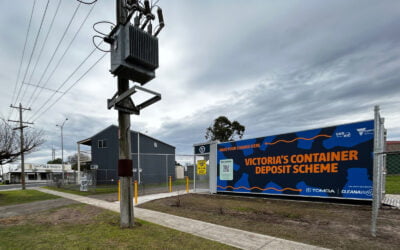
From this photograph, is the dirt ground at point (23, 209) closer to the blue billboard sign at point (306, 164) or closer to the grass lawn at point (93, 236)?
the grass lawn at point (93, 236)

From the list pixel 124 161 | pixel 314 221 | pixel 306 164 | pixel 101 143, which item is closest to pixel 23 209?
pixel 124 161

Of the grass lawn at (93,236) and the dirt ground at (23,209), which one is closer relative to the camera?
the grass lawn at (93,236)

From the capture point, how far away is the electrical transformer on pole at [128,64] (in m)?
5.37

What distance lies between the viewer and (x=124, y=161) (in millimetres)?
6082

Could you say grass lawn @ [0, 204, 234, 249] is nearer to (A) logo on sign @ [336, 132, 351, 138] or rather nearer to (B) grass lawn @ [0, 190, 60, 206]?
(A) logo on sign @ [336, 132, 351, 138]

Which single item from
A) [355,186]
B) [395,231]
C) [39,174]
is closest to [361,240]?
[395,231]

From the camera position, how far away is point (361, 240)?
15.4ft

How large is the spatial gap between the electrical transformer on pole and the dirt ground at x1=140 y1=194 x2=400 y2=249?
2.65 m

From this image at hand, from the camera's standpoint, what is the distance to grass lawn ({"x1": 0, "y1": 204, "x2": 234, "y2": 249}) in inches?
183

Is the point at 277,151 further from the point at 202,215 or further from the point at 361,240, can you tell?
the point at 361,240

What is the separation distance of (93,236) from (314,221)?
612 centimetres

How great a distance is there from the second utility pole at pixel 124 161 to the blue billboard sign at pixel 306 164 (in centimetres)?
694

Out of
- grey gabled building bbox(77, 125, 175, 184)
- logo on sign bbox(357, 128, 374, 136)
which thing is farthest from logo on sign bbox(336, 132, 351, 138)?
grey gabled building bbox(77, 125, 175, 184)

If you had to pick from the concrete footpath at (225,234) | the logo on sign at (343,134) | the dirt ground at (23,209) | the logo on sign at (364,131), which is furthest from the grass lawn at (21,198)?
the logo on sign at (364,131)
